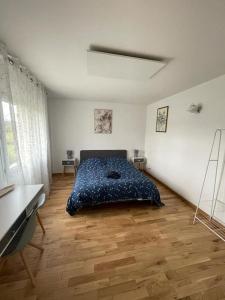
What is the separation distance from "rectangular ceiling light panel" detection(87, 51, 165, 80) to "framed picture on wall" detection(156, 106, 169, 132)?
1.72 m

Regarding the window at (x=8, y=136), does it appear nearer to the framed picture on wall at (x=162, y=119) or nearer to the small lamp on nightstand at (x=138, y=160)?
the framed picture on wall at (x=162, y=119)

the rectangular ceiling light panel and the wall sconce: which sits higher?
the rectangular ceiling light panel

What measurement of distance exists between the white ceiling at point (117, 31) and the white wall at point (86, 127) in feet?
7.18

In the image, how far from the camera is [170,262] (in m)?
1.59

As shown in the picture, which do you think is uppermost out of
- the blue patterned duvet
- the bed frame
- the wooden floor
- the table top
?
the table top

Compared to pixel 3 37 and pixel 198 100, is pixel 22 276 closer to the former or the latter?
pixel 3 37

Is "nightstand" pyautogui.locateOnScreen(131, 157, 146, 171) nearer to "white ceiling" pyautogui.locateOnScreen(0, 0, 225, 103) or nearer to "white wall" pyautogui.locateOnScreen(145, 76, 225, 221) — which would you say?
"white wall" pyautogui.locateOnScreen(145, 76, 225, 221)

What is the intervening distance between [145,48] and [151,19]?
0.39m

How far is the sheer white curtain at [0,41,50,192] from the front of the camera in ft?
5.01

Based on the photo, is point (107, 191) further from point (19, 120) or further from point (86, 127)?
point (86, 127)

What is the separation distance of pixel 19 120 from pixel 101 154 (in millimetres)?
2767

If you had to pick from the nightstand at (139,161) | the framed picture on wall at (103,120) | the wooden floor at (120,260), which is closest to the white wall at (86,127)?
the framed picture on wall at (103,120)

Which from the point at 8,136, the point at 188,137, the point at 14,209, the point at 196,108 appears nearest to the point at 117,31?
the point at 8,136

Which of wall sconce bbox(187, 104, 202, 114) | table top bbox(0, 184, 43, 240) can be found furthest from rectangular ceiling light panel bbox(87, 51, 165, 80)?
table top bbox(0, 184, 43, 240)
